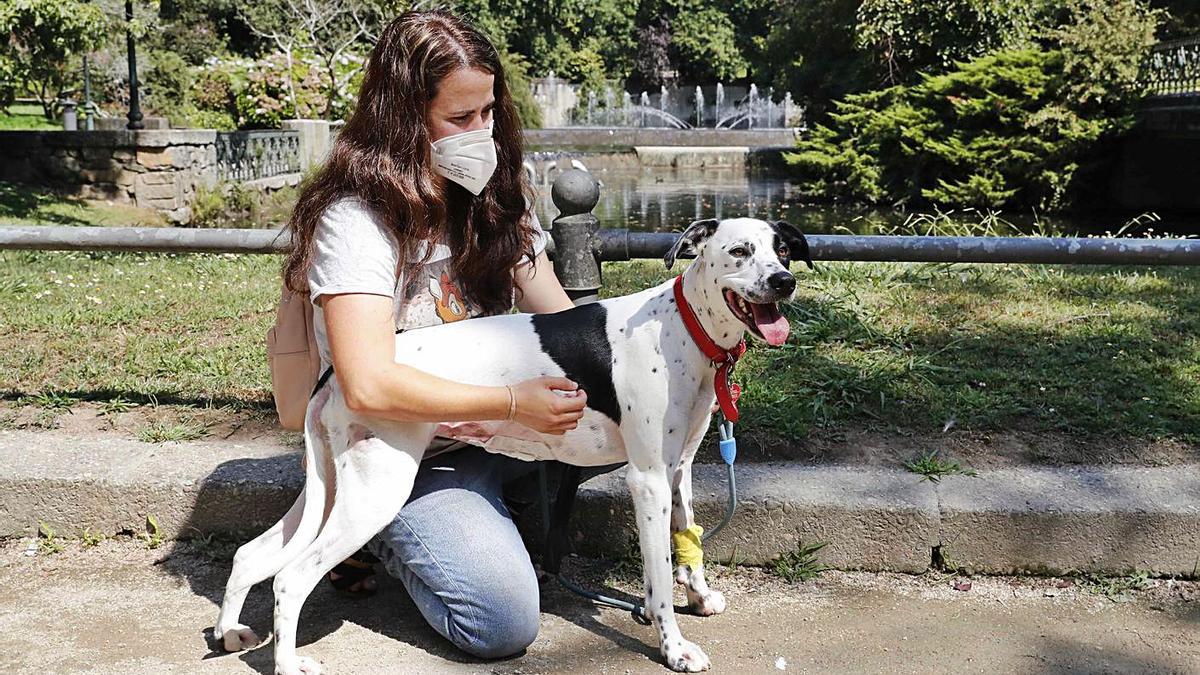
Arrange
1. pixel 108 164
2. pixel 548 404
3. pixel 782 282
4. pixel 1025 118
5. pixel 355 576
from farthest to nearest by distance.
Answer: pixel 1025 118 < pixel 108 164 < pixel 355 576 < pixel 548 404 < pixel 782 282

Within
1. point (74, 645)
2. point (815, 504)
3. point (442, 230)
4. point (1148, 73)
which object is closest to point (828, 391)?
point (815, 504)

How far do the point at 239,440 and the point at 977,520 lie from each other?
258 centimetres

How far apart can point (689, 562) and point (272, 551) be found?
1.15 m

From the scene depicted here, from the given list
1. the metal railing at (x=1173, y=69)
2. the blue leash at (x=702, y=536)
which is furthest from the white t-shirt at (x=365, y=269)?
the metal railing at (x=1173, y=69)

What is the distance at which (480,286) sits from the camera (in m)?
3.16

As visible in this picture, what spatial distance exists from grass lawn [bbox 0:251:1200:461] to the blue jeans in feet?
4.09

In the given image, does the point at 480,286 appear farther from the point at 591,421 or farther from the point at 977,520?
the point at 977,520

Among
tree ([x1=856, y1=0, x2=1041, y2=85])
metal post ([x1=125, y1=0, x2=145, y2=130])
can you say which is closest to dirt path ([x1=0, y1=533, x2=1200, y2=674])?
metal post ([x1=125, y1=0, x2=145, y2=130])

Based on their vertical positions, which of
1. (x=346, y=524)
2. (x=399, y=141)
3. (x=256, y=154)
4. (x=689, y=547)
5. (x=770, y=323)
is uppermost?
(x=256, y=154)

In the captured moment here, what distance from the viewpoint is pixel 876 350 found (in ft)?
15.4

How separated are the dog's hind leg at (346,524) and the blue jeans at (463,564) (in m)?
0.20

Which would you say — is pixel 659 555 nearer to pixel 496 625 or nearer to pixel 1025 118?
pixel 496 625

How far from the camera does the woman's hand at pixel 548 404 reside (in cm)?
271

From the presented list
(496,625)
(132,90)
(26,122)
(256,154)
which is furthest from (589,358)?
(26,122)
